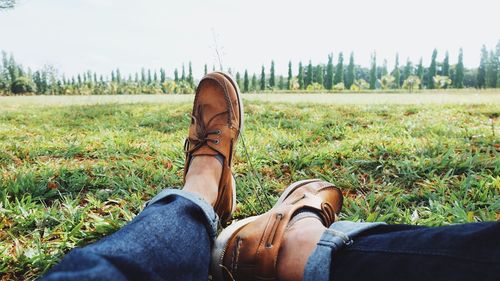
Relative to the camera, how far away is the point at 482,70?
4306 cm

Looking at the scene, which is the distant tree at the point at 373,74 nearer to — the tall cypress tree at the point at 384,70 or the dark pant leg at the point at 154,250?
the tall cypress tree at the point at 384,70

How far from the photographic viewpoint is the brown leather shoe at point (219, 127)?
1.53 m

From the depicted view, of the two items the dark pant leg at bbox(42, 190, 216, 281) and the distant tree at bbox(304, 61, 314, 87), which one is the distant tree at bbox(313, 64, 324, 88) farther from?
the dark pant leg at bbox(42, 190, 216, 281)

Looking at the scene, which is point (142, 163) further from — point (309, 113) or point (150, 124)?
point (309, 113)

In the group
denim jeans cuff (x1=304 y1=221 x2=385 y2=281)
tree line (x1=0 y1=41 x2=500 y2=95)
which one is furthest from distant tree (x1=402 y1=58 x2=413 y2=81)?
denim jeans cuff (x1=304 y1=221 x2=385 y2=281)

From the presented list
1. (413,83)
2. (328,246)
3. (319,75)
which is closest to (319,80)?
(319,75)

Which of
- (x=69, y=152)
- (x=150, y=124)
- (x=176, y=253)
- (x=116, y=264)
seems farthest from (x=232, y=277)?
(x=150, y=124)

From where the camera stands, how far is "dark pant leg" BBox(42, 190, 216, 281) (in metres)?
0.65

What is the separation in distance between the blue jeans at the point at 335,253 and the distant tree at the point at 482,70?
48.8m

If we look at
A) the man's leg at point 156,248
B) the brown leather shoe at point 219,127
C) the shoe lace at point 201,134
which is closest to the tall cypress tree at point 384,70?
the brown leather shoe at point 219,127

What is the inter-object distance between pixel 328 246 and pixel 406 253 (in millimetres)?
171

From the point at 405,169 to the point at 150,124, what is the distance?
2760mm

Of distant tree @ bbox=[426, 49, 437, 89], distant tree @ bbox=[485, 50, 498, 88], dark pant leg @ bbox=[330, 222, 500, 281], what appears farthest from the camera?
distant tree @ bbox=[426, 49, 437, 89]

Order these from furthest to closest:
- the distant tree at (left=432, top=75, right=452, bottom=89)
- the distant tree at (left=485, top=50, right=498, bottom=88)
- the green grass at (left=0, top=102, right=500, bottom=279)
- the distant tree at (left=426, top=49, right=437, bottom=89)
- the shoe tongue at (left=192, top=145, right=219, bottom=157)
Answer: the distant tree at (left=426, top=49, right=437, bottom=89)
the distant tree at (left=432, top=75, right=452, bottom=89)
the distant tree at (left=485, top=50, right=498, bottom=88)
the shoe tongue at (left=192, top=145, right=219, bottom=157)
the green grass at (left=0, top=102, right=500, bottom=279)
